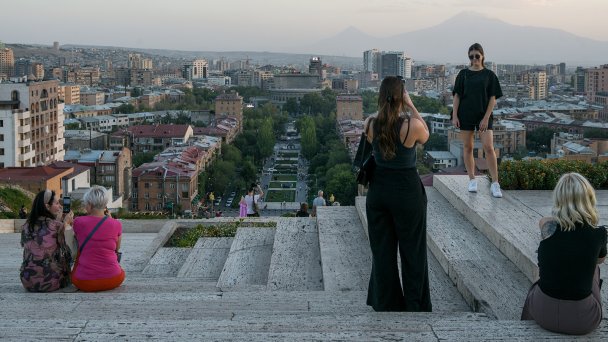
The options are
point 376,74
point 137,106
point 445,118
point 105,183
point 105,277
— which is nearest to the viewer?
point 105,277

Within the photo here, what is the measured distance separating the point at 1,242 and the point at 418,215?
4.90 metres

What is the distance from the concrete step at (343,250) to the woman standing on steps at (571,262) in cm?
127

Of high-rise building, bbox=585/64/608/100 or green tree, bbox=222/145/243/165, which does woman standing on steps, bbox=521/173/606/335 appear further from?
high-rise building, bbox=585/64/608/100

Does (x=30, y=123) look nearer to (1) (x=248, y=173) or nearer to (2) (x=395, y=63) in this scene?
(1) (x=248, y=173)

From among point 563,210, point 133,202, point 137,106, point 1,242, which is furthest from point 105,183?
point 137,106

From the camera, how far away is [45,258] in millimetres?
3992

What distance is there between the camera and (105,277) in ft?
13.0

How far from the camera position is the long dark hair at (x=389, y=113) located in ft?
10.4

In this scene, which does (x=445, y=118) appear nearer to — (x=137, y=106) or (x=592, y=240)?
(x=137, y=106)

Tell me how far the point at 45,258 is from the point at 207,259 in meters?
1.87

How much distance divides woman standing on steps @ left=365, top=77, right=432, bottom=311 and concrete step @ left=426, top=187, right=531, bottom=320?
317 mm

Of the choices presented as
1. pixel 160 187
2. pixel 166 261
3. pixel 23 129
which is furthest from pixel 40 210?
pixel 160 187

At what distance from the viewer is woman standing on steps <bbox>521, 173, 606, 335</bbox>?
2.91 m

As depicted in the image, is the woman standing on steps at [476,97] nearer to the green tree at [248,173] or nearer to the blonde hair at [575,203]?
the blonde hair at [575,203]
